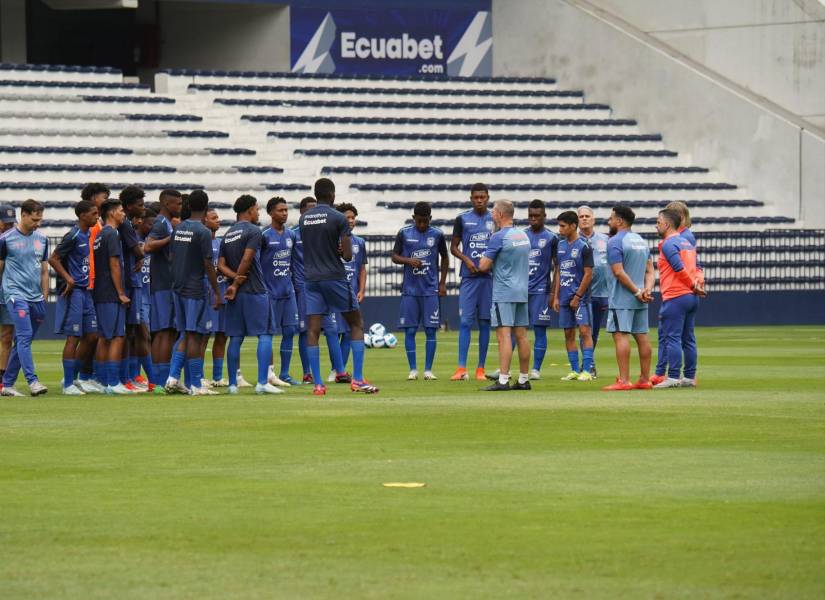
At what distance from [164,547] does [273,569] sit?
785 mm

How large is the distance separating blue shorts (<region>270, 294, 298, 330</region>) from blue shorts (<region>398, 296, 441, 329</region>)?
1.78m

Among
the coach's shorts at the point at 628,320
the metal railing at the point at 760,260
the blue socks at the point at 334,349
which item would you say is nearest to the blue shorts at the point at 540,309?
the coach's shorts at the point at 628,320

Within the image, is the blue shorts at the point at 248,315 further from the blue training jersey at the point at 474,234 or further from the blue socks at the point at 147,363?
the blue training jersey at the point at 474,234

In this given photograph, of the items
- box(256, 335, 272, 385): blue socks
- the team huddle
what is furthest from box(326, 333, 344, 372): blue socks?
box(256, 335, 272, 385): blue socks

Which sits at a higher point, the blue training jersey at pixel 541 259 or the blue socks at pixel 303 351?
the blue training jersey at pixel 541 259

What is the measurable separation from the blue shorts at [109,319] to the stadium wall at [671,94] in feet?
87.5

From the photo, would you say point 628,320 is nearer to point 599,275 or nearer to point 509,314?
point 509,314

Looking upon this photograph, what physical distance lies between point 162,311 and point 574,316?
5.18 metres

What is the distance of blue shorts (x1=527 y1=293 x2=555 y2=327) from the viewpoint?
1966 centimetres

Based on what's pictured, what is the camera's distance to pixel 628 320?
17.2 m

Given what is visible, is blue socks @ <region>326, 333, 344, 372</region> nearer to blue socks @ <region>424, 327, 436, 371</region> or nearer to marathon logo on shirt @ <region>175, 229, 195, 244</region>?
marathon logo on shirt @ <region>175, 229, 195, 244</region>

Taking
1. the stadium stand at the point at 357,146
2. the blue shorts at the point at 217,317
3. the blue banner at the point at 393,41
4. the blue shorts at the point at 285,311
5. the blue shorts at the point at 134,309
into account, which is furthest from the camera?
the blue banner at the point at 393,41

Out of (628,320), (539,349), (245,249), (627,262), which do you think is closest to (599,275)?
(539,349)

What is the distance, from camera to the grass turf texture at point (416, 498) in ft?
23.2
